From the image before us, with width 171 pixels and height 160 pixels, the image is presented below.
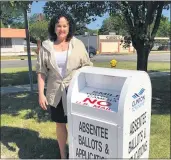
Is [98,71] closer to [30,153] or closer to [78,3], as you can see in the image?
[30,153]

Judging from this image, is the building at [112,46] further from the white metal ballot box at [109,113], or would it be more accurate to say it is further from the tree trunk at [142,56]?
the white metal ballot box at [109,113]

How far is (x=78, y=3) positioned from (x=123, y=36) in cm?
126

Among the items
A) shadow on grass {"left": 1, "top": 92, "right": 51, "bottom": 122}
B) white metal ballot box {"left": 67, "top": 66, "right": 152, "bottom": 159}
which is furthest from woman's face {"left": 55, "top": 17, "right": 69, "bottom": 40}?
shadow on grass {"left": 1, "top": 92, "right": 51, "bottom": 122}

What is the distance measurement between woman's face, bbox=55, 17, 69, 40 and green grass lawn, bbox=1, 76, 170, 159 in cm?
164

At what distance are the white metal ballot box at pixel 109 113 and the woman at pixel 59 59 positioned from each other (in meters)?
0.51

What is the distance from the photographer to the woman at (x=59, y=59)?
301 centimetres

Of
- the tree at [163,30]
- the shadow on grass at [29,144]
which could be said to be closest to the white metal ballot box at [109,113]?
the shadow on grass at [29,144]

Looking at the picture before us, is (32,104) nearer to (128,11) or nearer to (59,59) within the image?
(128,11)

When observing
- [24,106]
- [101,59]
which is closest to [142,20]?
[101,59]

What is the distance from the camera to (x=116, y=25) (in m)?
6.26

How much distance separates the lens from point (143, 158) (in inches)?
99.8

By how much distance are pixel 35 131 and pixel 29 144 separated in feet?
1.62

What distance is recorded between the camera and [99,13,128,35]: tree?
6162 mm

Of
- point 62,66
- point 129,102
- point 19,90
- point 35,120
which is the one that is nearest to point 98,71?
point 129,102
